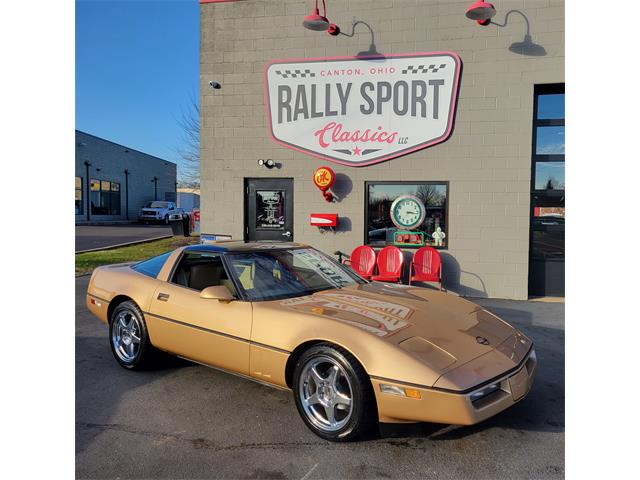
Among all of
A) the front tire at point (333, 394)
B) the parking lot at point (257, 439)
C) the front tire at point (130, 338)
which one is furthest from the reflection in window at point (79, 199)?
the front tire at point (333, 394)

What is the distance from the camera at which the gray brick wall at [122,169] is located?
3325 centimetres

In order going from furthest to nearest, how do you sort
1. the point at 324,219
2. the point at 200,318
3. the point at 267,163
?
1. the point at 267,163
2. the point at 324,219
3. the point at 200,318

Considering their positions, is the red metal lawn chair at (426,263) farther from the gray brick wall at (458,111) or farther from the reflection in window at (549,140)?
the reflection in window at (549,140)

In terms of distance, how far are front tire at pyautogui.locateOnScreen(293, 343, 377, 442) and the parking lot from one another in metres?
0.11

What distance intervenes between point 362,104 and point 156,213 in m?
29.8

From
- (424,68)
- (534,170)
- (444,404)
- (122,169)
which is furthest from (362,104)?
(122,169)

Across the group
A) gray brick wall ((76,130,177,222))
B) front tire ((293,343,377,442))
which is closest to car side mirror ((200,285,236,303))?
front tire ((293,343,377,442))

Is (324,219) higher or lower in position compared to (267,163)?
lower

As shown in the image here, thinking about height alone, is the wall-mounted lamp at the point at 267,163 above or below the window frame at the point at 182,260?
above

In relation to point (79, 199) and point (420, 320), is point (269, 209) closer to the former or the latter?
point (420, 320)

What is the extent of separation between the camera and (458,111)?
7.98 meters

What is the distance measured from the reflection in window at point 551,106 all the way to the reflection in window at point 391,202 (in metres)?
2.25

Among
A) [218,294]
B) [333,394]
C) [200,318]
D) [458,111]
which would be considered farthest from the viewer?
[458,111]

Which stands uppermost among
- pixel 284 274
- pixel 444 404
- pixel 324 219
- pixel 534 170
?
pixel 534 170
